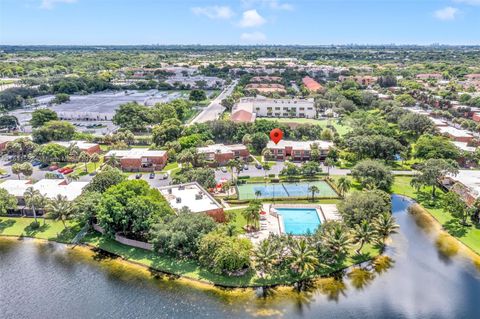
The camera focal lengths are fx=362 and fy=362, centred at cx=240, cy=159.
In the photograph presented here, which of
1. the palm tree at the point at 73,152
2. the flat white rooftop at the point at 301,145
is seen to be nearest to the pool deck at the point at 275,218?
the flat white rooftop at the point at 301,145

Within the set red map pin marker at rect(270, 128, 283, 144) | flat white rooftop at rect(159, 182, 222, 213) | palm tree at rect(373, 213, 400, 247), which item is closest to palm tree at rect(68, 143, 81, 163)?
flat white rooftop at rect(159, 182, 222, 213)

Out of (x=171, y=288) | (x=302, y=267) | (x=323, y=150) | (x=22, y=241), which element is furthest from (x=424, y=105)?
(x=22, y=241)

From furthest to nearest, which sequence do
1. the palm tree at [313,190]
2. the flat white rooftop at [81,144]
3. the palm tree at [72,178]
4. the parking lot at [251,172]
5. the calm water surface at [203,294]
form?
the flat white rooftop at [81,144] < the parking lot at [251,172] < the palm tree at [72,178] < the palm tree at [313,190] < the calm water surface at [203,294]

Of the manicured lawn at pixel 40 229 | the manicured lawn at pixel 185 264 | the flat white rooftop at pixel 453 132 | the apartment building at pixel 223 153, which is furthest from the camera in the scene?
the flat white rooftop at pixel 453 132

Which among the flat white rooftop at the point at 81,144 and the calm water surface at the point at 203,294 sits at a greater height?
the flat white rooftop at the point at 81,144

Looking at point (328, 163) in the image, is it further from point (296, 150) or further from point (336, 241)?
point (336, 241)

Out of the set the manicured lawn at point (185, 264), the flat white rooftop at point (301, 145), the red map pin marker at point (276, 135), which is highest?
the red map pin marker at point (276, 135)

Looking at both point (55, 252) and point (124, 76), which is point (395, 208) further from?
point (124, 76)

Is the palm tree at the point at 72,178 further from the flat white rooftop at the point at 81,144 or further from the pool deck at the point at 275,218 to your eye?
the pool deck at the point at 275,218

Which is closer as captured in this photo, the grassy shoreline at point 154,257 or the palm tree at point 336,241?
the grassy shoreline at point 154,257
